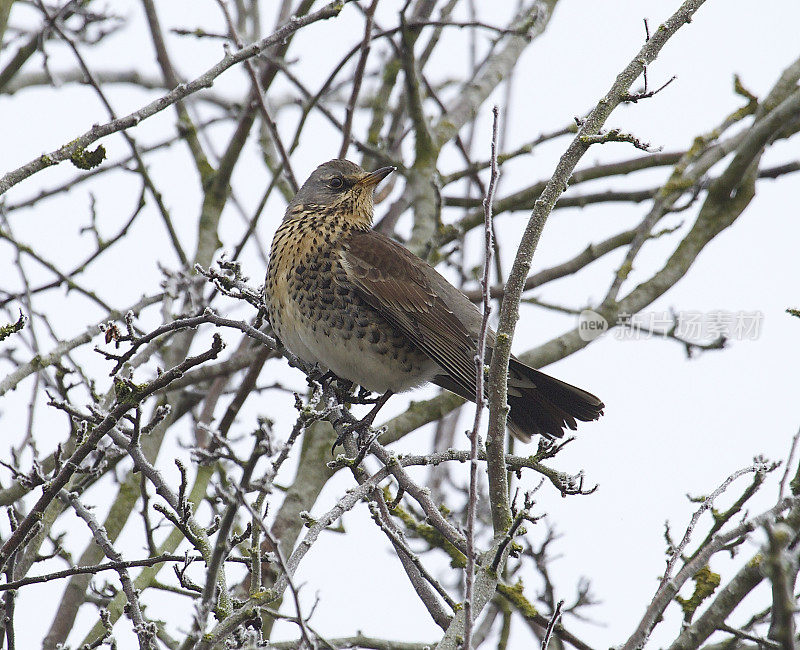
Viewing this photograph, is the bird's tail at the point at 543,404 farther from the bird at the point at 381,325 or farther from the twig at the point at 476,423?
the twig at the point at 476,423

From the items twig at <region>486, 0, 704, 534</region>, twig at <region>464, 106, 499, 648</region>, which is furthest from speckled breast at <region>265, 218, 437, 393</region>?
twig at <region>464, 106, 499, 648</region>

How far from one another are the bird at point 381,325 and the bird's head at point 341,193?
0.18 meters

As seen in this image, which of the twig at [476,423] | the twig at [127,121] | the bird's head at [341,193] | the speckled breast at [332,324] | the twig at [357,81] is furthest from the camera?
the twig at [357,81]

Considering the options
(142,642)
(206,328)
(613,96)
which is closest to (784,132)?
(613,96)

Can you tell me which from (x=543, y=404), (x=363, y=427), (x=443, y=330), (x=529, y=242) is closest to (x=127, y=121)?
(x=529, y=242)

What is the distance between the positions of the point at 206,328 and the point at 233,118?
7.12 ft

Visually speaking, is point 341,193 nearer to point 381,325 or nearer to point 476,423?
point 381,325

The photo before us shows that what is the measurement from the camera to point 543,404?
188 inches

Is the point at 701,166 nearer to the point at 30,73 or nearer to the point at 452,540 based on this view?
the point at 452,540

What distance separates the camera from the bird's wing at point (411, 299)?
487 centimetres

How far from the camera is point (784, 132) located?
19.3ft

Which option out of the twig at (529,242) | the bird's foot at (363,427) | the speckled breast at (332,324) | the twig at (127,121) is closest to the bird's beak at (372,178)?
the speckled breast at (332,324)

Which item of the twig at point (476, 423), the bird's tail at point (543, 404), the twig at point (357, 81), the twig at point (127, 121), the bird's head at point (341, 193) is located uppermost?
the twig at point (357, 81)

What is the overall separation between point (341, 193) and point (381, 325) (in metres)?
1.02
